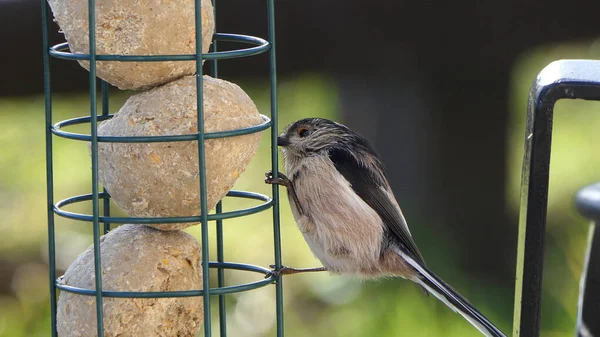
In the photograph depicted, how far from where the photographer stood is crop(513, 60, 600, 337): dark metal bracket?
163cm

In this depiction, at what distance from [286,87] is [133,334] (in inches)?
137

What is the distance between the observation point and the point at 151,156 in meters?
2.07

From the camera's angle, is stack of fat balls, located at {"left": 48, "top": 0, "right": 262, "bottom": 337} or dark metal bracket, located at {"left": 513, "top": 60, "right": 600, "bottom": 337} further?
stack of fat balls, located at {"left": 48, "top": 0, "right": 262, "bottom": 337}

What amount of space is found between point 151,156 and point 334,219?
1.08m

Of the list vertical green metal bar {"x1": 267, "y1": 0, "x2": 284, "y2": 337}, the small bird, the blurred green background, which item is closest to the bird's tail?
the small bird

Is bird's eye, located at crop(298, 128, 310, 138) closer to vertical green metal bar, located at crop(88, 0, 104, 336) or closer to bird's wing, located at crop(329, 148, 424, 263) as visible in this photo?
bird's wing, located at crop(329, 148, 424, 263)

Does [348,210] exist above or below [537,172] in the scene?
below

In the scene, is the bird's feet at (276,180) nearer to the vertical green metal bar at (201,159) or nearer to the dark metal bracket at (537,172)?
the vertical green metal bar at (201,159)

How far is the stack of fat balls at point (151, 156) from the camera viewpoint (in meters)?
2.05

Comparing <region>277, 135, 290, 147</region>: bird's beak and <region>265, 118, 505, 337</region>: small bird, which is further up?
<region>277, 135, 290, 147</region>: bird's beak

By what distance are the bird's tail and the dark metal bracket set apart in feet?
3.90

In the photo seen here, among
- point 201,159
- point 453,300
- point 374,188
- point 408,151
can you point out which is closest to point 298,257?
point 408,151

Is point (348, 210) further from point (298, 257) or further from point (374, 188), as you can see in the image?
point (298, 257)

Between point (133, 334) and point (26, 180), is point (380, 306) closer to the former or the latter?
point (26, 180)
